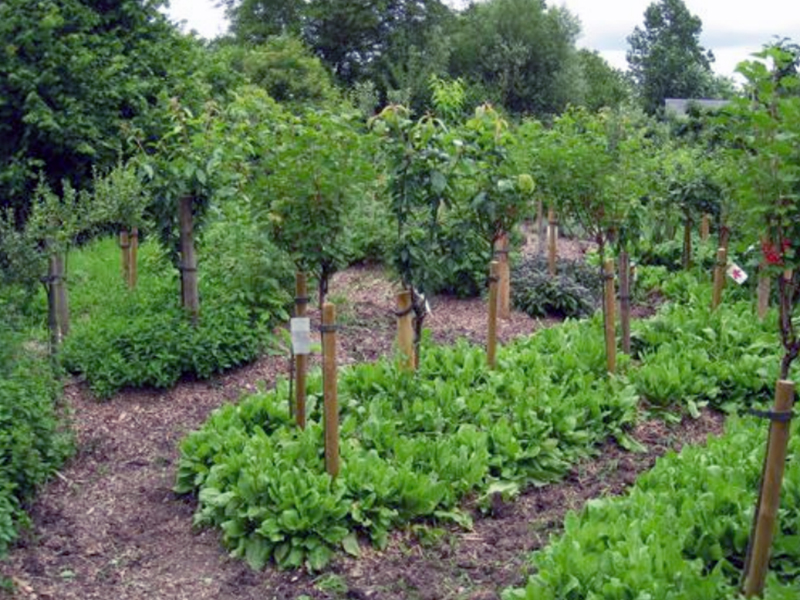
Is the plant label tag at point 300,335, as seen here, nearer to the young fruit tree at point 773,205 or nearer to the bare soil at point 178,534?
the bare soil at point 178,534

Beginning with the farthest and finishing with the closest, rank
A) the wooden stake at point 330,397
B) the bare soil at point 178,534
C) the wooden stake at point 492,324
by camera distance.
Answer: the wooden stake at point 492,324
the wooden stake at point 330,397
the bare soil at point 178,534

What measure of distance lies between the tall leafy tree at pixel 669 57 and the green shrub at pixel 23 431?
35.5 metres

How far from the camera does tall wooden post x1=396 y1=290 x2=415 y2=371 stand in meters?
5.95

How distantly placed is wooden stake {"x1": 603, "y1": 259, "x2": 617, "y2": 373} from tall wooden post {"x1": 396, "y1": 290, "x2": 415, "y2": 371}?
1400 mm

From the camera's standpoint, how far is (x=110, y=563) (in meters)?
4.64

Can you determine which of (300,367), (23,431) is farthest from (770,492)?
(23,431)

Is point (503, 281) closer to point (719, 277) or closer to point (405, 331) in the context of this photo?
point (719, 277)

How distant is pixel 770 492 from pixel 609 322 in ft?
9.88

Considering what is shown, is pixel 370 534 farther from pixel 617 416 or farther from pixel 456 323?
pixel 456 323

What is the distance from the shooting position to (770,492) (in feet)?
11.7

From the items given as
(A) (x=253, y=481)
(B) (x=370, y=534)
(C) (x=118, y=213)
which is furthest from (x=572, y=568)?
(C) (x=118, y=213)

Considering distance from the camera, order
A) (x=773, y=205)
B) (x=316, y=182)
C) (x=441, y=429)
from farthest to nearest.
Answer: (x=441, y=429), (x=316, y=182), (x=773, y=205)

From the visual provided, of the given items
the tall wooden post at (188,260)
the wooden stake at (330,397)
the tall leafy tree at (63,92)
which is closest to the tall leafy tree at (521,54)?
the tall leafy tree at (63,92)

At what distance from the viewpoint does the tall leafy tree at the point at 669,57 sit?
1708 inches
